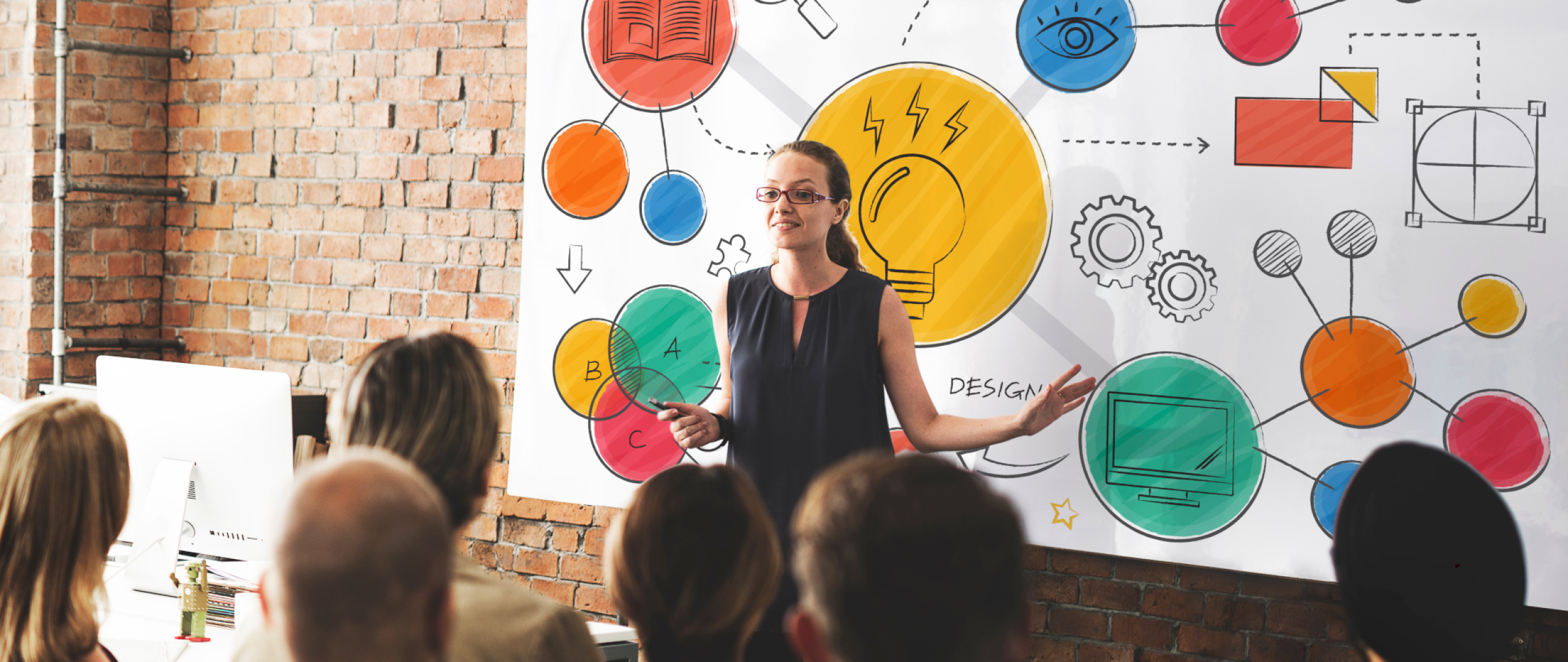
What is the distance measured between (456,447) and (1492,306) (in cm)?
210

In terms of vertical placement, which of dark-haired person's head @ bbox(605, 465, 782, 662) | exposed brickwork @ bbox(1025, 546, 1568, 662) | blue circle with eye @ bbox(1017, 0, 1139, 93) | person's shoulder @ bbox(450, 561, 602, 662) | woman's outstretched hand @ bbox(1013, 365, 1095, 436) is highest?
blue circle with eye @ bbox(1017, 0, 1139, 93)

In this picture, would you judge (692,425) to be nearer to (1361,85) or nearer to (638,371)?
(638,371)

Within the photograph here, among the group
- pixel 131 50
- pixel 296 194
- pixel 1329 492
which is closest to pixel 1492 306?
pixel 1329 492

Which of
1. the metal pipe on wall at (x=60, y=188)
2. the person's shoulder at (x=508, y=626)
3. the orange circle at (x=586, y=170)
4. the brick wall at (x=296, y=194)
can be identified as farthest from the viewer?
the metal pipe on wall at (x=60, y=188)

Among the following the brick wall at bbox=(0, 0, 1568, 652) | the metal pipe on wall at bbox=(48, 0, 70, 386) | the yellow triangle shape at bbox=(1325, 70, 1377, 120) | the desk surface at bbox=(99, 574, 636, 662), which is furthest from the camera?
the metal pipe on wall at bbox=(48, 0, 70, 386)

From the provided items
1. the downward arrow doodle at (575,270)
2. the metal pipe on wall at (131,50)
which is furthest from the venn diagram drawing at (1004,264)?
the metal pipe on wall at (131,50)

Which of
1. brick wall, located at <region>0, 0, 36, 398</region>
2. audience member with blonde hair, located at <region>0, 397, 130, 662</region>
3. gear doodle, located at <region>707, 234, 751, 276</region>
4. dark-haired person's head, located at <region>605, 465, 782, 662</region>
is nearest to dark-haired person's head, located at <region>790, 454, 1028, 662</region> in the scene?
dark-haired person's head, located at <region>605, 465, 782, 662</region>

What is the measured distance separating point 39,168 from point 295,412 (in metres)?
1.80

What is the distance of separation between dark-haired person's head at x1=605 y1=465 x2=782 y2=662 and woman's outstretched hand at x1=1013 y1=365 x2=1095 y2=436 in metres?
1.22

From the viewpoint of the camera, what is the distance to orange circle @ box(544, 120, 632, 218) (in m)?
2.96

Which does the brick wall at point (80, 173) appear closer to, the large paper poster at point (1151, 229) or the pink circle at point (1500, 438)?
the large paper poster at point (1151, 229)

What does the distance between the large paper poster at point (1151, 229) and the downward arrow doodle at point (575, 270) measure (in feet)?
0.12

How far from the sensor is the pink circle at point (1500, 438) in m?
2.18

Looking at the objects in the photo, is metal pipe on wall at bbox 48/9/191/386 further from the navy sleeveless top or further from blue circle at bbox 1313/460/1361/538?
blue circle at bbox 1313/460/1361/538
